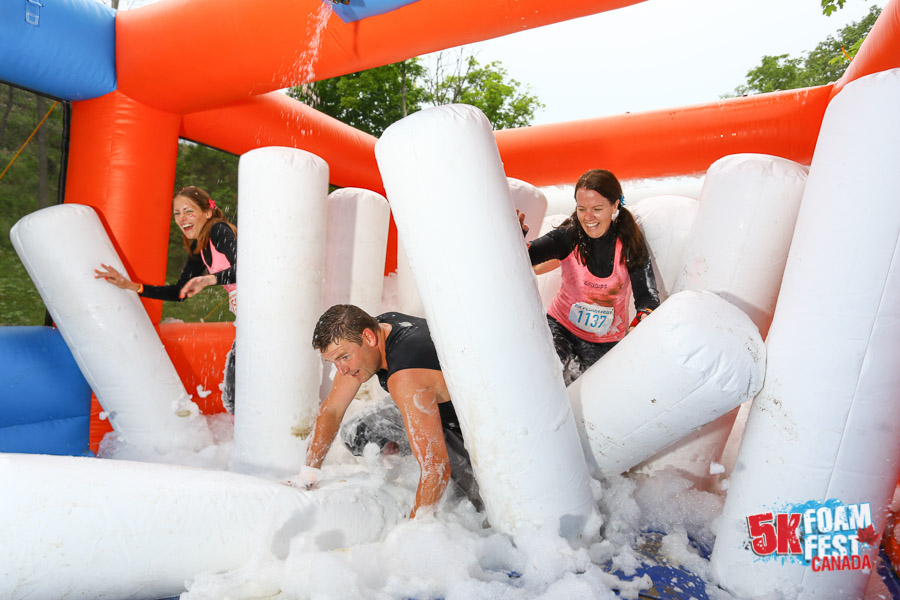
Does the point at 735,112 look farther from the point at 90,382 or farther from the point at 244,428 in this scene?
the point at 90,382

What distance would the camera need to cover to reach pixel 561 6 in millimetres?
1896

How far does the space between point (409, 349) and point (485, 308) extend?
0.38m

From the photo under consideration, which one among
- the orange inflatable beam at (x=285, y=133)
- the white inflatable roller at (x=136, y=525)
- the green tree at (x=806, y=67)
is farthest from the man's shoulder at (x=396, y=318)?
the green tree at (x=806, y=67)

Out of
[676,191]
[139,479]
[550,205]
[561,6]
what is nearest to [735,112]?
[676,191]

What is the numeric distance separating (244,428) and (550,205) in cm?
249

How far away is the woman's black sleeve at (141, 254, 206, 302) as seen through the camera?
7.83ft

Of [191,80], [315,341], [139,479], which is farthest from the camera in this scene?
[191,80]

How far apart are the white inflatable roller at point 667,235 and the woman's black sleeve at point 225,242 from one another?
1.64m

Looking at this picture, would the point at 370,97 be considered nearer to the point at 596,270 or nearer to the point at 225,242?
the point at 225,242

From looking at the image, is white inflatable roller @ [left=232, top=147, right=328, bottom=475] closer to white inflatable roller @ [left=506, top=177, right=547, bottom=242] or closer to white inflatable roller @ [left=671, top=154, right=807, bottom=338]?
white inflatable roller @ [left=506, top=177, right=547, bottom=242]

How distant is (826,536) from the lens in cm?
138

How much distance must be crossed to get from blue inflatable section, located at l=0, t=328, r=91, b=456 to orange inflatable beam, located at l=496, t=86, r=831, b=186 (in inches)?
112

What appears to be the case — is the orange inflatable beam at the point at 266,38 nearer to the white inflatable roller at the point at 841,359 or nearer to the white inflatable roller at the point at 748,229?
the white inflatable roller at the point at 748,229

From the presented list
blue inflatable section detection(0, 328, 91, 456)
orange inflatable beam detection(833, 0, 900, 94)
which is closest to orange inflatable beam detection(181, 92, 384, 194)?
blue inflatable section detection(0, 328, 91, 456)
